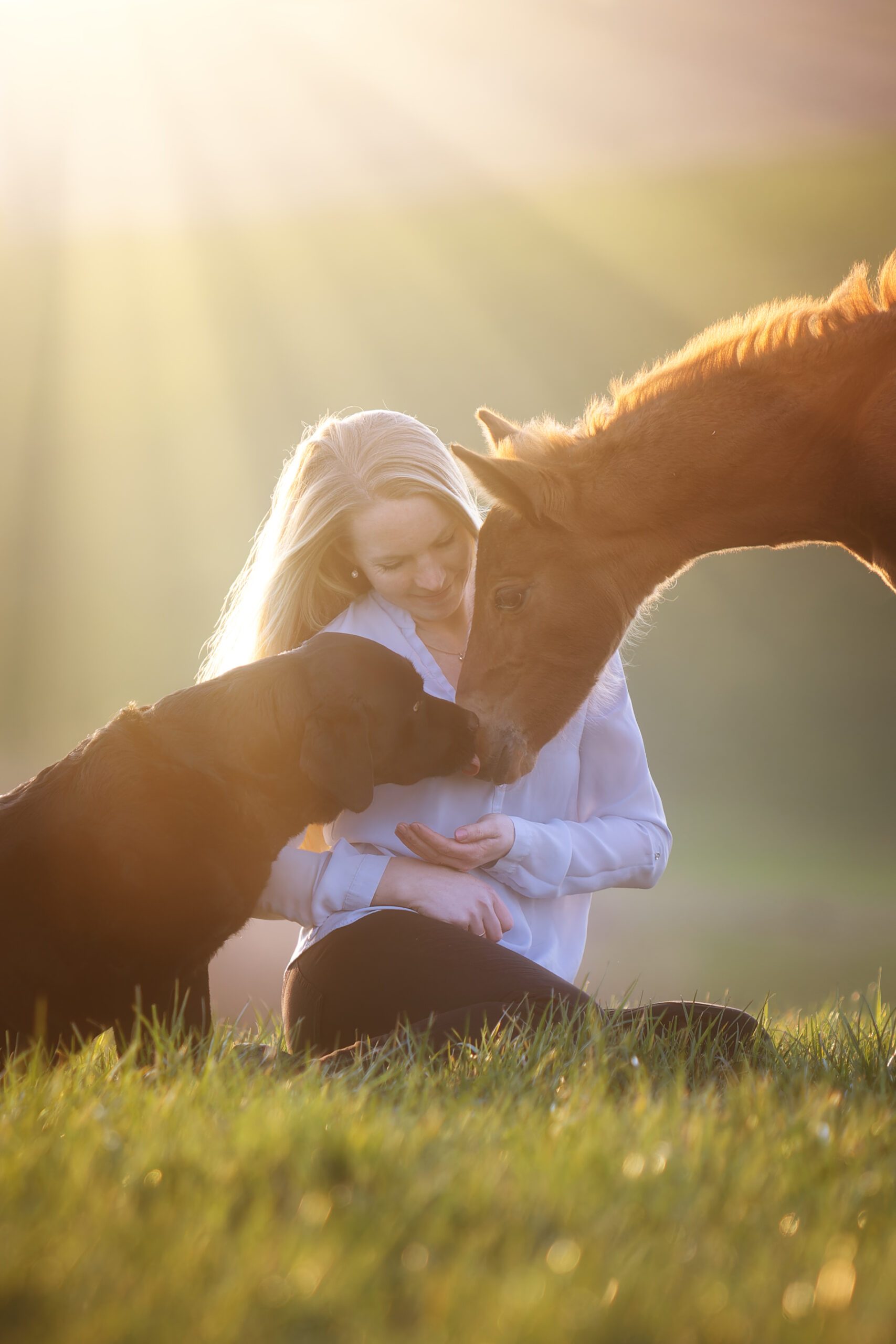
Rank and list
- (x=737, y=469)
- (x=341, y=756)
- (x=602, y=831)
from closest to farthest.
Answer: (x=737, y=469) → (x=341, y=756) → (x=602, y=831)

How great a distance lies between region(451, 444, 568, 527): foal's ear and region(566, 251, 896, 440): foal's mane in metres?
0.24

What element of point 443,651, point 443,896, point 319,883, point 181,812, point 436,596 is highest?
point 436,596

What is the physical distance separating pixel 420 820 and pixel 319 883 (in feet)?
2.08

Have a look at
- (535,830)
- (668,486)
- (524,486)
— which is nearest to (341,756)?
(535,830)

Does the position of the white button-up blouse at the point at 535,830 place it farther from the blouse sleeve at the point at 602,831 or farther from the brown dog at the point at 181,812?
the brown dog at the point at 181,812

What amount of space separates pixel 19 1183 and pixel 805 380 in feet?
12.0

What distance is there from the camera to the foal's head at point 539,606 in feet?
14.0

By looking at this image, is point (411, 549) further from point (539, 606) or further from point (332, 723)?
point (332, 723)

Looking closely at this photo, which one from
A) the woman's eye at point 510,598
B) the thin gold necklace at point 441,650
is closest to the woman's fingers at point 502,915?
the woman's eye at point 510,598

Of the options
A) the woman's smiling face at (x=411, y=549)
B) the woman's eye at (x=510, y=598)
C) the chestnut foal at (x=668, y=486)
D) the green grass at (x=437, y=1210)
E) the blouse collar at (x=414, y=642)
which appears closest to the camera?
the green grass at (x=437, y=1210)

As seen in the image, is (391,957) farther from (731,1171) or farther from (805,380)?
(805,380)

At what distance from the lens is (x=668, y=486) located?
13.4 ft

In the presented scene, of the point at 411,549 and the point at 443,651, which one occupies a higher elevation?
the point at 411,549

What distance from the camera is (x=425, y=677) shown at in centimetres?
497
